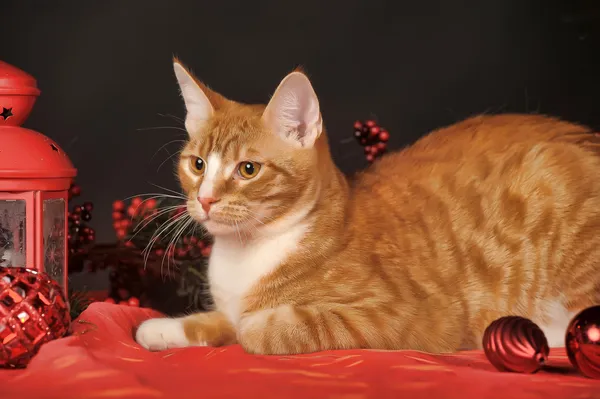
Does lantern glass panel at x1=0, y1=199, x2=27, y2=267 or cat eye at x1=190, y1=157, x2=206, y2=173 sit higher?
cat eye at x1=190, y1=157, x2=206, y2=173

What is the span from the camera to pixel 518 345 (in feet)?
6.11

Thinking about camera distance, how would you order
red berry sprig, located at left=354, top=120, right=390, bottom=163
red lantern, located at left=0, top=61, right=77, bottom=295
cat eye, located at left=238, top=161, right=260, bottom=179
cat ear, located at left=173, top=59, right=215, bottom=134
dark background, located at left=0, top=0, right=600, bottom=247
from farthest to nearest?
dark background, located at left=0, top=0, right=600, bottom=247, red berry sprig, located at left=354, top=120, right=390, bottom=163, cat ear, located at left=173, top=59, right=215, bottom=134, cat eye, located at left=238, top=161, right=260, bottom=179, red lantern, located at left=0, top=61, right=77, bottom=295

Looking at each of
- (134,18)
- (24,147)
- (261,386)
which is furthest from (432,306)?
(134,18)

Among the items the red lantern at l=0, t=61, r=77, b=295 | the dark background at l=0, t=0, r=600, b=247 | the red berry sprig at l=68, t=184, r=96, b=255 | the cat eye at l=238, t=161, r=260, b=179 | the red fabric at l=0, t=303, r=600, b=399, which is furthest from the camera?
the dark background at l=0, t=0, r=600, b=247

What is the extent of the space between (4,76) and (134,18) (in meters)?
1.01

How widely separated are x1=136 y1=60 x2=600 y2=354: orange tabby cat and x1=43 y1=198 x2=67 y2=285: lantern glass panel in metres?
0.24

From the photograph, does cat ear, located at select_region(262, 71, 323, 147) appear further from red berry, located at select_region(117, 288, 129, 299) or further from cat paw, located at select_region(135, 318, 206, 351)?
red berry, located at select_region(117, 288, 129, 299)

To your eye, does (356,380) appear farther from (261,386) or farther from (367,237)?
(367,237)

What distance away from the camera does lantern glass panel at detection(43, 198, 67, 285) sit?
7.13ft

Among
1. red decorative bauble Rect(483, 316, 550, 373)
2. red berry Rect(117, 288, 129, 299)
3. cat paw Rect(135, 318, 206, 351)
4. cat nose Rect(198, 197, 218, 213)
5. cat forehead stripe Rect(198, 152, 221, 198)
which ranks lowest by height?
red berry Rect(117, 288, 129, 299)

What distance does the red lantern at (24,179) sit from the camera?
2.07 meters

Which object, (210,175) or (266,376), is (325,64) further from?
(266,376)

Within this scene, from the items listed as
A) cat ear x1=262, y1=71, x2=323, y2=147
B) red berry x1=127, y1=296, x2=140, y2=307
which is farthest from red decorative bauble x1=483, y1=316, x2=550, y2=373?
red berry x1=127, y1=296, x2=140, y2=307

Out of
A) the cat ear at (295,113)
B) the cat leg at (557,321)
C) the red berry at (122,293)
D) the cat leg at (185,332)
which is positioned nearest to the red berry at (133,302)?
the red berry at (122,293)
